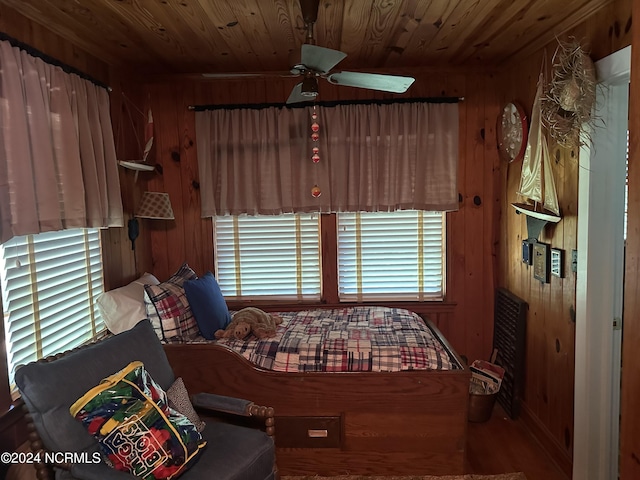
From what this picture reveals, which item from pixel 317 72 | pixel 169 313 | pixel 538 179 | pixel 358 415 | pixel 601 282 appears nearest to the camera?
pixel 317 72

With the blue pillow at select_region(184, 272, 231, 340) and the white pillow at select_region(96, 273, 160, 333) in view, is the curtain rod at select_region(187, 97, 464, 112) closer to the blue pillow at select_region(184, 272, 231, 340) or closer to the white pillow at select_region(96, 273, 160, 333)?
the blue pillow at select_region(184, 272, 231, 340)

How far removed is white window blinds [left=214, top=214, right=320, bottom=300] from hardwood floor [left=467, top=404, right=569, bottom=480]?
5.11 ft

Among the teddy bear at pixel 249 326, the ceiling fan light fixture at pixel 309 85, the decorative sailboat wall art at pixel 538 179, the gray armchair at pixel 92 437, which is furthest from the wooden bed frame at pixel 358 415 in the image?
the ceiling fan light fixture at pixel 309 85

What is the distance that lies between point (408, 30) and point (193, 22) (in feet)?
4.01

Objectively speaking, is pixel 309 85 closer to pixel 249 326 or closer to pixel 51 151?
pixel 51 151

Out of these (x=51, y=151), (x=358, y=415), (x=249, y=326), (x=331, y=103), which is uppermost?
(x=331, y=103)

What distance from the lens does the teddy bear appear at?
288 centimetres

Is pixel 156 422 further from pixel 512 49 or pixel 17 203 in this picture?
pixel 512 49

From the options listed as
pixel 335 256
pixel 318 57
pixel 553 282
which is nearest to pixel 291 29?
pixel 318 57

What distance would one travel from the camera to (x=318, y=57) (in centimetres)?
201

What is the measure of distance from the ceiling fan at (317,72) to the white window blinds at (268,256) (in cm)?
139

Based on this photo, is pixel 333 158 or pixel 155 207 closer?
pixel 155 207

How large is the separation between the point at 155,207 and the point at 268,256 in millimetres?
946

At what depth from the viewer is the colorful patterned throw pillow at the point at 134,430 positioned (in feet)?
5.75
